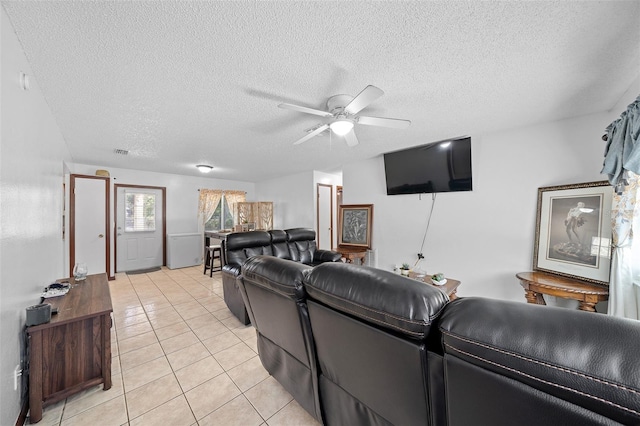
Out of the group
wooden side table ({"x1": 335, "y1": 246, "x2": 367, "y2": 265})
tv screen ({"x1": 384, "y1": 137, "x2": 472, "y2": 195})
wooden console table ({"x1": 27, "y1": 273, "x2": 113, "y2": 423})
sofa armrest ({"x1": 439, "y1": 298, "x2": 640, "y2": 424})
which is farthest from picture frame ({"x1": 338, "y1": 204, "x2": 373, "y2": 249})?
sofa armrest ({"x1": 439, "y1": 298, "x2": 640, "y2": 424})

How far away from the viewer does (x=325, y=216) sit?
19.6ft

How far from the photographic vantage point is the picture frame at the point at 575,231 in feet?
6.93

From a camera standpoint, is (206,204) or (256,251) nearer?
(256,251)

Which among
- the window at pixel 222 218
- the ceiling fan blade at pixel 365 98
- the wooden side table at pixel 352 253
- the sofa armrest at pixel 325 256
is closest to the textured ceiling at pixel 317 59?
the ceiling fan blade at pixel 365 98

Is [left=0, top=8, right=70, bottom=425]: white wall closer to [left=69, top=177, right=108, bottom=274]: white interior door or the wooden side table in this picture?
[left=69, top=177, right=108, bottom=274]: white interior door

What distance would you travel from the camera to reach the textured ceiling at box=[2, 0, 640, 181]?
3.92ft

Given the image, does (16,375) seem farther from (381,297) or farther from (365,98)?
(365,98)

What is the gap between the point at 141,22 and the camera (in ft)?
4.06

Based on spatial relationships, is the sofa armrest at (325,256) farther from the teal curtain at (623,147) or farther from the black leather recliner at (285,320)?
the teal curtain at (623,147)

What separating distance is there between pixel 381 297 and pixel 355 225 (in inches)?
143

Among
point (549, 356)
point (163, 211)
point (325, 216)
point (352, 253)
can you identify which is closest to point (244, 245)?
point (352, 253)

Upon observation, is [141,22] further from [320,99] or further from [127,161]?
[127,161]

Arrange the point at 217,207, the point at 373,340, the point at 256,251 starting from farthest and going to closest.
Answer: the point at 217,207 → the point at 256,251 → the point at 373,340

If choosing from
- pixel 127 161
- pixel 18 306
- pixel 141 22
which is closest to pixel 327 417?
pixel 18 306
